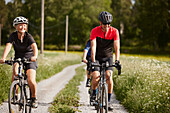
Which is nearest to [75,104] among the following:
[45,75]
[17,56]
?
[17,56]

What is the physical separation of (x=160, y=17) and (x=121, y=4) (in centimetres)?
2381

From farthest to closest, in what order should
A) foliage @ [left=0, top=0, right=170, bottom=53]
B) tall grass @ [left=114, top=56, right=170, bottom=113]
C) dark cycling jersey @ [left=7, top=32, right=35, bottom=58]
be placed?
foliage @ [left=0, top=0, right=170, bottom=53], tall grass @ [left=114, top=56, right=170, bottom=113], dark cycling jersey @ [left=7, top=32, right=35, bottom=58]

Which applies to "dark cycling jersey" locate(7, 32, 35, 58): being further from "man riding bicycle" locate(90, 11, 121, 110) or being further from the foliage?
the foliage

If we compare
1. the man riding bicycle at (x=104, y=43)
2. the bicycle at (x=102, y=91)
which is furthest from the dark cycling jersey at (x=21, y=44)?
the bicycle at (x=102, y=91)

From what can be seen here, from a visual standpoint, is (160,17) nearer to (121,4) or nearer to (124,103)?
(121,4)

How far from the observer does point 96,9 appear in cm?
5009

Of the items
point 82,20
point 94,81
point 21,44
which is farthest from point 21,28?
point 82,20

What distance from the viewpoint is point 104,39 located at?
16.4 ft

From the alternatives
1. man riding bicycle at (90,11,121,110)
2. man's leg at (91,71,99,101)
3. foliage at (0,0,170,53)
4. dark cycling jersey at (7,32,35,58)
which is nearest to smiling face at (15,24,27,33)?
dark cycling jersey at (7,32,35,58)

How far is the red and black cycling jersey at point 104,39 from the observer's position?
16.2 feet

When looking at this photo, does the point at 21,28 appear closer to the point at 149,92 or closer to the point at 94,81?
the point at 94,81

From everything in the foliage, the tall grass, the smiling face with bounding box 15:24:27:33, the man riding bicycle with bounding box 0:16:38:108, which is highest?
the foliage

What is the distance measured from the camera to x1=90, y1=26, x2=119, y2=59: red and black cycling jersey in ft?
16.2

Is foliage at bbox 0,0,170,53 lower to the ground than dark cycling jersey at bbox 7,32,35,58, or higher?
higher
